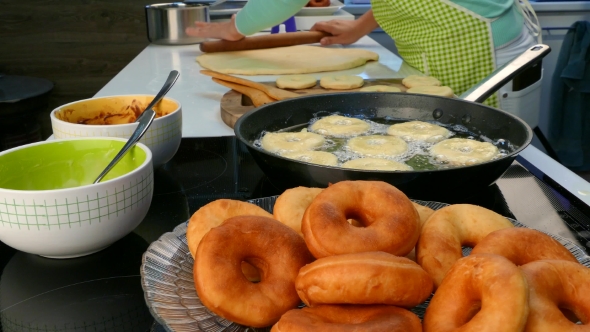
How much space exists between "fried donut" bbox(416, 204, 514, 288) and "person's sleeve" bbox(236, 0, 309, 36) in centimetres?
178

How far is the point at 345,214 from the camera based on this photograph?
68 cm

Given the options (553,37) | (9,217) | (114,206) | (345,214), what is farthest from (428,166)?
(553,37)

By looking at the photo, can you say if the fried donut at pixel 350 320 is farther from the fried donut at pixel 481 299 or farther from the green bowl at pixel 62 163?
the green bowl at pixel 62 163

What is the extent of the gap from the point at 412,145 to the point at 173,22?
1.88m

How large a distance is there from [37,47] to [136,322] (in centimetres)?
408

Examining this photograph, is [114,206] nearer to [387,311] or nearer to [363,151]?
[387,311]

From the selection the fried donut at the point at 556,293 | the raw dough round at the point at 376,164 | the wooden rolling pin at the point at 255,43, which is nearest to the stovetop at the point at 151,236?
the raw dough round at the point at 376,164

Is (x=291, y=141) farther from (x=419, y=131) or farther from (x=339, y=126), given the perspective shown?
(x=419, y=131)

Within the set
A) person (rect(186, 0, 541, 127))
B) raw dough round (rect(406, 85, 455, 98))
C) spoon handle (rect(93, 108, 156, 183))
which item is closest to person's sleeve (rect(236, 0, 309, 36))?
person (rect(186, 0, 541, 127))

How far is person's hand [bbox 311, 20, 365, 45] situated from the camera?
8.91 feet

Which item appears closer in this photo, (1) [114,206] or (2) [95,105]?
(1) [114,206]

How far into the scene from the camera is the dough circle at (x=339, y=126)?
1.39m

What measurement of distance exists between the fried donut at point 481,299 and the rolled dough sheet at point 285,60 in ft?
5.65

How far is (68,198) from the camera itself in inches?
29.0
